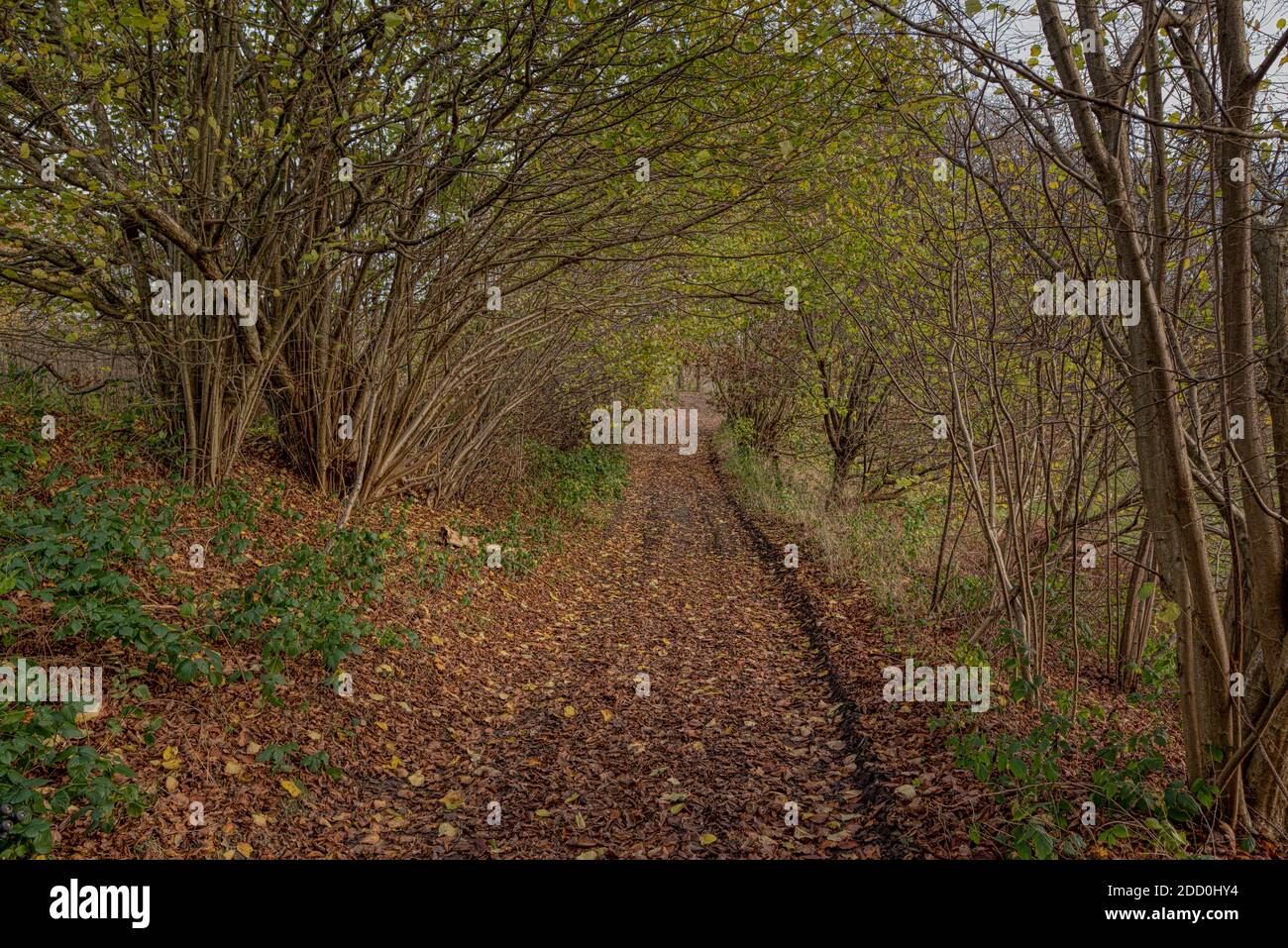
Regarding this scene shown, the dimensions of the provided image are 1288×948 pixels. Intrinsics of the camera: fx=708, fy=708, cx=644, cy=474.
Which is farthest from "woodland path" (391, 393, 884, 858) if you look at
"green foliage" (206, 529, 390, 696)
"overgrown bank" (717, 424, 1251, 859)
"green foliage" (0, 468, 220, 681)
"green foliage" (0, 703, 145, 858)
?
"green foliage" (0, 468, 220, 681)

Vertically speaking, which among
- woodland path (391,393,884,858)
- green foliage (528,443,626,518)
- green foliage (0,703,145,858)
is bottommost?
woodland path (391,393,884,858)

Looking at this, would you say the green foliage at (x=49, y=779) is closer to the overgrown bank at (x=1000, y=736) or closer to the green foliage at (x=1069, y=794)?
the overgrown bank at (x=1000, y=736)

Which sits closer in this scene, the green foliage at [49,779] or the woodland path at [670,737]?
the green foliage at [49,779]

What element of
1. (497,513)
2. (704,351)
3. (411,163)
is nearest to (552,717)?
(411,163)

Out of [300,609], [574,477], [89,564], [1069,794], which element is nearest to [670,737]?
[1069,794]

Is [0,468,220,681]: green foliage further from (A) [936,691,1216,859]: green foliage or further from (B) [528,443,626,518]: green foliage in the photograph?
(B) [528,443,626,518]: green foliage

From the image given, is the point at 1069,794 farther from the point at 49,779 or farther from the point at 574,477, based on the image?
the point at 574,477

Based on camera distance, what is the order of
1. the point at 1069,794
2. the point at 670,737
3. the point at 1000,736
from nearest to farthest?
the point at 1069,794
the point at 1000,736
the point at 670,737

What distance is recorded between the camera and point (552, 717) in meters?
5.23

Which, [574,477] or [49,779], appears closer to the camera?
[49,779]

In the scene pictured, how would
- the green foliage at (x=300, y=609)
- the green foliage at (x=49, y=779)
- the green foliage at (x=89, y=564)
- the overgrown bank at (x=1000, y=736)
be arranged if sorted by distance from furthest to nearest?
the green foliage at (x=300, y=609) < the green foliage at (x=89, y=564) < the overgrown bank at (x=1000, y=736) < the green foliage at (x=49, y=779)

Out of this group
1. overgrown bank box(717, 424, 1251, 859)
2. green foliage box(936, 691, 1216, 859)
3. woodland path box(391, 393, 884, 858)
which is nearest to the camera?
green foliage box(936, 691, 1216, 859)

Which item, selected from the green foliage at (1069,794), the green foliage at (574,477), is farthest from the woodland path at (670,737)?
the green foliage at (574,477)

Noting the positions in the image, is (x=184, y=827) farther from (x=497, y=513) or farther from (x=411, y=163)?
(x=497, y=513)
